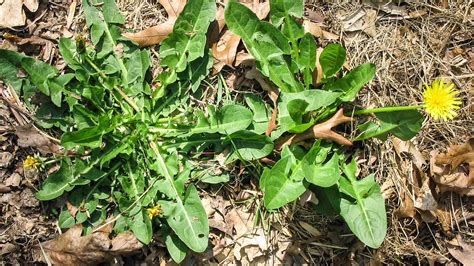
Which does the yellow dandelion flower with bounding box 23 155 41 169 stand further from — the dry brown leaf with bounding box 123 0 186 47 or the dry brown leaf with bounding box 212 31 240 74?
the dry brown leaf with bounding box 212 31 240 74

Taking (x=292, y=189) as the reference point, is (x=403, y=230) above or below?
below

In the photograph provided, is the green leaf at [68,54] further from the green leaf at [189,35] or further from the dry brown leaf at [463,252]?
the dry brown leaf at [463,252]

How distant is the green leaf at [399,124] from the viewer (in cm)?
303

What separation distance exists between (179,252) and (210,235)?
0.26m

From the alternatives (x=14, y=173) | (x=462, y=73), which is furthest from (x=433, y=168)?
(x=14, y=173)

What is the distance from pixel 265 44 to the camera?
326cm

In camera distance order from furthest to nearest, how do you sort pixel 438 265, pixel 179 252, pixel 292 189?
pixel 438 265 < pixel 179 252 < pixel 292 189

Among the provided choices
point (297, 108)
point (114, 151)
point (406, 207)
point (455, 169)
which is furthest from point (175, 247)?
point (455, 169)

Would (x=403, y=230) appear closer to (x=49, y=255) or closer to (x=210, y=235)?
(x=210, y=235)

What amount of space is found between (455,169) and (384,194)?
0.47 meters

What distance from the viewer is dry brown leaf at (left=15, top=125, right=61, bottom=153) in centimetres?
340

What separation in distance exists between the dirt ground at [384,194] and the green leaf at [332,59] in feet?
0.90

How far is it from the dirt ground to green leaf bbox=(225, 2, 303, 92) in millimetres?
349

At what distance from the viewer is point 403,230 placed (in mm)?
3426
